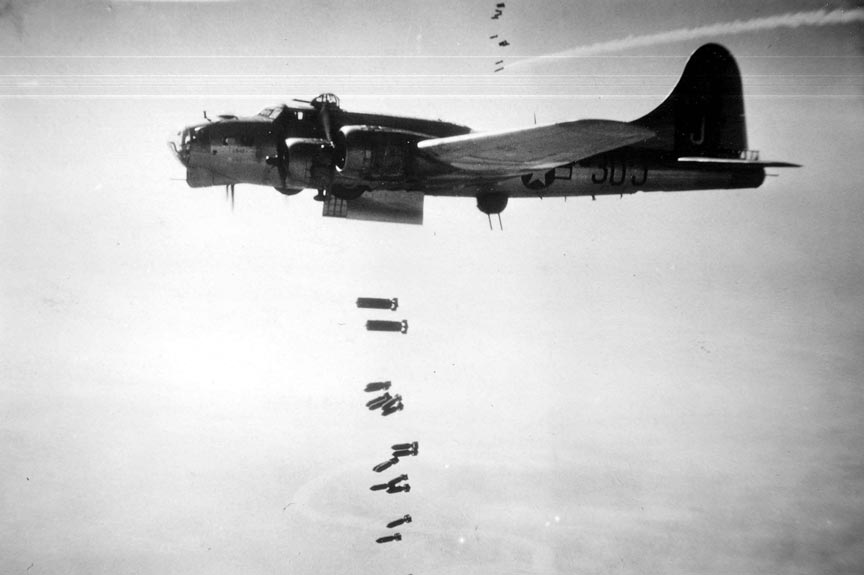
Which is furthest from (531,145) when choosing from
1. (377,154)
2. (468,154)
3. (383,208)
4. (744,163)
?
(744,163)

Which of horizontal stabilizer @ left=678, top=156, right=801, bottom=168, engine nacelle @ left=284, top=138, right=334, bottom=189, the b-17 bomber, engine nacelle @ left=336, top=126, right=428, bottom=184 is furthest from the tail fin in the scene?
engine nacelle @ left=284, top=138, right=334, bottom=189

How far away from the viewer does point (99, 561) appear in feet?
99.1

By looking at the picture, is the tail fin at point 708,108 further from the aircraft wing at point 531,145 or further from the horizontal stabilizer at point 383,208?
the horizontal stabilizer at point 383,208

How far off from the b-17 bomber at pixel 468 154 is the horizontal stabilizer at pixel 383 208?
21 millimetres

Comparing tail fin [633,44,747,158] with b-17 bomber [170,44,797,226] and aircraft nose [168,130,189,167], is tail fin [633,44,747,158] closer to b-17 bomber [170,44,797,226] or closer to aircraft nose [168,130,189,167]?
b-17 bomber [170,44,797,226]

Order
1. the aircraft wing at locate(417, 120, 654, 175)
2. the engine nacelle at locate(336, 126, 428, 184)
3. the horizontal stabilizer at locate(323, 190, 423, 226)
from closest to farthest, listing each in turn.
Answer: the aircraft wing at locate(417, 120, 654, 175), the engine nacelle at locate(336, 126, 428, 184), the horizontal stabilizer at locate(323, 190, 423, 226)

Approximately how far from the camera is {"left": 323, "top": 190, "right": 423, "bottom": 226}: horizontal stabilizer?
9977 millimetres

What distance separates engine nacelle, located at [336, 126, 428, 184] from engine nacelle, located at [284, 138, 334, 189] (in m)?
0.30

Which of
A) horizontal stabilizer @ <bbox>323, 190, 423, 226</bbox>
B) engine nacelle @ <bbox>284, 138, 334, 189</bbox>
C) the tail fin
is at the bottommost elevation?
horizontal stabilizer @ <bbox>323, 190, 423, 226</bbox>

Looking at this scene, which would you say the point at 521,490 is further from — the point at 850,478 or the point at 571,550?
the point at 850,478

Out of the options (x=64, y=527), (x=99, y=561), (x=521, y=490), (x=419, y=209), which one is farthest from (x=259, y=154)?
(x=64, y=527)

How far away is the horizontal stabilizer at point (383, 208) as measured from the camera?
9977 millimetres

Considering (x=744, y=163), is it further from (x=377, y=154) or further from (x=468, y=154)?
(x=377, y=154)

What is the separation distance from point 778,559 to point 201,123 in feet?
149
